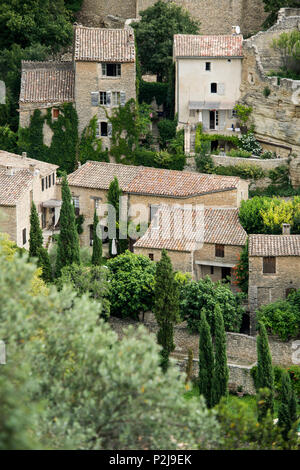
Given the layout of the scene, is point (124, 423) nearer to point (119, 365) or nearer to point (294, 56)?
point (119, 365)

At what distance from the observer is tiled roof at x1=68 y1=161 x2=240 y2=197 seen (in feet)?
190

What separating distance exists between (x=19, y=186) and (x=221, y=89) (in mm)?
15922

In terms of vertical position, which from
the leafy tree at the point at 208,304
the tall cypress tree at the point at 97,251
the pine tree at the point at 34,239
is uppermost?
the pine tree at the point at 34,239

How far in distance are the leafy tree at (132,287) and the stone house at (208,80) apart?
15.6m

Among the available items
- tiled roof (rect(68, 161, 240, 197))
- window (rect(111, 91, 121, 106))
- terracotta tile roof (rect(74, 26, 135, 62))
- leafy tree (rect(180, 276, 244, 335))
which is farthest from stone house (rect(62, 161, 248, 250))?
leafy tree (rect(180, 276, 244, 335))

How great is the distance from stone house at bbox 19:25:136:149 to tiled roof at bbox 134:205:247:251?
10.2 meters

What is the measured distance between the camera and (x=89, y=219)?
195ft

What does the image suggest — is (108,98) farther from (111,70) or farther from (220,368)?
(220,368)

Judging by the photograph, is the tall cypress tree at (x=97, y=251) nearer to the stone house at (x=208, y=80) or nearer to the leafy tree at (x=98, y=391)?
the stone house at (x=208, y=80)

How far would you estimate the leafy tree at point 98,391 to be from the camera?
3022 cm

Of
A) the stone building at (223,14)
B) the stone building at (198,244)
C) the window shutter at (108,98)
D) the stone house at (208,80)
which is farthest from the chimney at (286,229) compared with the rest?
the stone building at (223,14)

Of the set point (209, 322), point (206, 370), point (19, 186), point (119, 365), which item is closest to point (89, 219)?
point (19, 186)

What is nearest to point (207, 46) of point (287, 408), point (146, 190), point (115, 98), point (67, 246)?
point (115, 98)

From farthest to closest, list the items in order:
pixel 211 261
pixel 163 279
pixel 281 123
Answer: pixel 281 123, pixel 211 261, pixel 163 279
